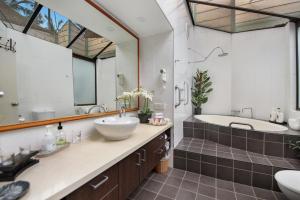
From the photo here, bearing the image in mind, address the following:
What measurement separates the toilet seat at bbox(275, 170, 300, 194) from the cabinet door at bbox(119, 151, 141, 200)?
139 centimetres

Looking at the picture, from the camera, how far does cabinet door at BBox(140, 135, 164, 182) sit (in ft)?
4.87

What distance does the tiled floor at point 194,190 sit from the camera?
5.34 ft

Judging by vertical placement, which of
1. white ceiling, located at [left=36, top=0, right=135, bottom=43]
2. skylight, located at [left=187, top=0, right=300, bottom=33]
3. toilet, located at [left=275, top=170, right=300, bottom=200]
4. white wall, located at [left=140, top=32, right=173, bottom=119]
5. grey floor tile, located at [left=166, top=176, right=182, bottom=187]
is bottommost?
grey floor tile, located at [left=166, top=176, right=182, bottom=187]

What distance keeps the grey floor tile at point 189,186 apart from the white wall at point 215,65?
6.76ft

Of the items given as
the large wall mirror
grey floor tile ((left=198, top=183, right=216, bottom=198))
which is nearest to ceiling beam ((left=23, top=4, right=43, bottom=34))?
the large wall mirror

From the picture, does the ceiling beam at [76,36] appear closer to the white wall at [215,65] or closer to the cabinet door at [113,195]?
the cabinet door at [113,195]

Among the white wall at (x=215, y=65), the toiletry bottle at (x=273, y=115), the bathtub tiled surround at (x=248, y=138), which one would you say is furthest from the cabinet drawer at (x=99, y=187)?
the toiletry bottle at (x=273, y=115)

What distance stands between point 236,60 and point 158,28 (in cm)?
222

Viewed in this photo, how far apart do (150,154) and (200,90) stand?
236 cm

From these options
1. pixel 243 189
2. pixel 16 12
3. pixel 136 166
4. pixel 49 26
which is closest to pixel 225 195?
pixel 243 189

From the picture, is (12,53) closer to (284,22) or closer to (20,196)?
(20,196)

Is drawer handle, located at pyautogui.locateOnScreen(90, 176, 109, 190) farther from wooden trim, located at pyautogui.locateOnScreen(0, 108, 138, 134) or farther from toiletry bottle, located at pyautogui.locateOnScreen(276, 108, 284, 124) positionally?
toiletry bottle, located at pyautogui.locateOnScreen(276, 108, 284, 124)

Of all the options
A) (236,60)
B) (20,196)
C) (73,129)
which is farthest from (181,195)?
(236,60)

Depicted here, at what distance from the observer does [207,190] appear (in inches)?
68.8
